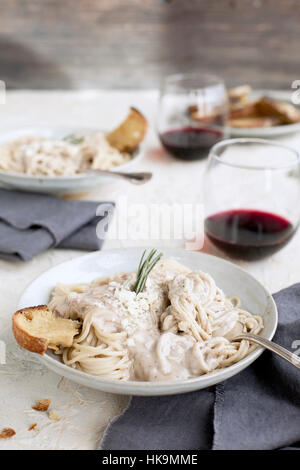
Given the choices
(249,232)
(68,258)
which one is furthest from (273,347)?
(68,258)

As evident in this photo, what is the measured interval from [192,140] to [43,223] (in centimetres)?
72

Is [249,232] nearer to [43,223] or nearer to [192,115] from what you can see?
[43,223]

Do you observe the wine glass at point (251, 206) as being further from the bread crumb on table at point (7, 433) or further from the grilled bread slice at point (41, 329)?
the bread crumb on table at point (7, 433)

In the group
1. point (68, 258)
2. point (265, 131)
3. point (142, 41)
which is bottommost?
point (68, 258)

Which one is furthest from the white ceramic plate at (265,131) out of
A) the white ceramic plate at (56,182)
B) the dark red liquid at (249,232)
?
the dark red liquid at (249,232)

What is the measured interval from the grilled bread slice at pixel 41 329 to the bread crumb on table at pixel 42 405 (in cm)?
9

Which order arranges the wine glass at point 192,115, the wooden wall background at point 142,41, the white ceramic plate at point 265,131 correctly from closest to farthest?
the wine glass at point 192,115
the white ceramic plate at point 265,131
the wooden wall background at point 142,41

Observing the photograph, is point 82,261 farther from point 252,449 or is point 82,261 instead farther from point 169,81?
point 169,81

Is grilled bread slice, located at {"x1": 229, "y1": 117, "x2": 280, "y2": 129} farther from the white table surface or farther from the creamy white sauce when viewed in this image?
the creamy white sauce

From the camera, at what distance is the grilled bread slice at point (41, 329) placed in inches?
40.1

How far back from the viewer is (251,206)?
1.58 m

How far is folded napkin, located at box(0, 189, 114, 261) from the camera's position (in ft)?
5.14
